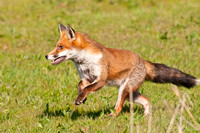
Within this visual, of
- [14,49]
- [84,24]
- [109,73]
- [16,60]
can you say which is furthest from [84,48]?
[84,24]

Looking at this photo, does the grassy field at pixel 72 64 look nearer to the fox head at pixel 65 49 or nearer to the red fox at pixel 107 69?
the red fox at pixel 107 69

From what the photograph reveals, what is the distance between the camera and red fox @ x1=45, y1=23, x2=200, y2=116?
7039mm

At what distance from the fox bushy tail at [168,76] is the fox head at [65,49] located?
5.61 ft

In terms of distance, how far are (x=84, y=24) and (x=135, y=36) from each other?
257 cm

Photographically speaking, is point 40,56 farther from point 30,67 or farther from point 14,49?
point 14,49

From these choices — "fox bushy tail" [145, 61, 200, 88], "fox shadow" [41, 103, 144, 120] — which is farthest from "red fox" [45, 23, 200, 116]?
"fox shadow" [41, 103, 144, 120]

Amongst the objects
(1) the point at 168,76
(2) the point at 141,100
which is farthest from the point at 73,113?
(1) the point at 168,76

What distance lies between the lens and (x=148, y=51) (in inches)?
465

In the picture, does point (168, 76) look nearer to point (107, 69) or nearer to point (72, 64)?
point (107, 69)

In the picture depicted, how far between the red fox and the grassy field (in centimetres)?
43

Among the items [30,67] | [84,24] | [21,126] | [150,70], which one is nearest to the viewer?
[21,126]

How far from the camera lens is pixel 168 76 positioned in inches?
303

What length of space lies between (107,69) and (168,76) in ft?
4.61

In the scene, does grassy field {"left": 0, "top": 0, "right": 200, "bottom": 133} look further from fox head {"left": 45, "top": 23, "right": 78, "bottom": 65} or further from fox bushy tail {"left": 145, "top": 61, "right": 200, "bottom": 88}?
fox head {"left": 45, "top": 23, "right": 78, "bottom": 65}
